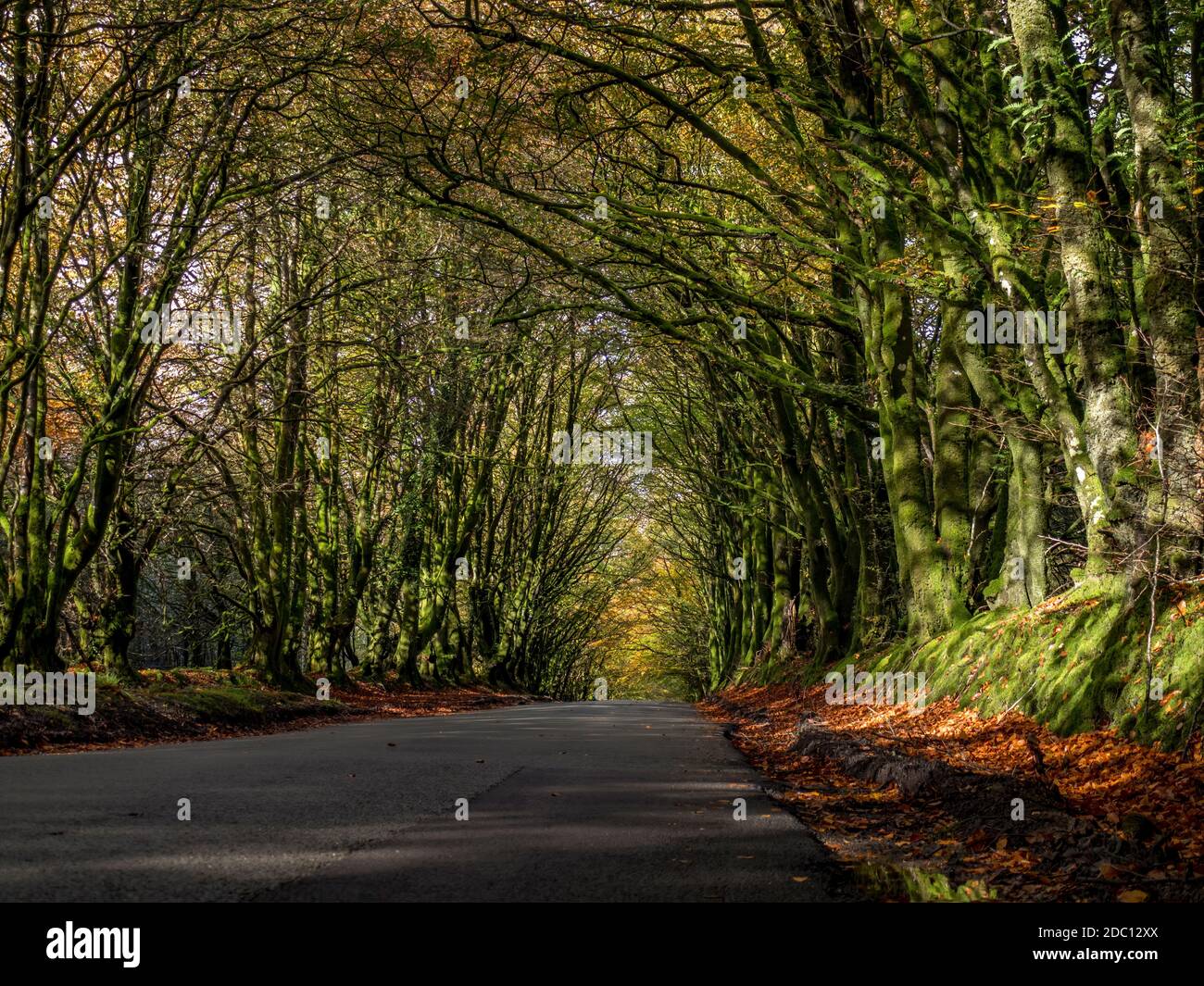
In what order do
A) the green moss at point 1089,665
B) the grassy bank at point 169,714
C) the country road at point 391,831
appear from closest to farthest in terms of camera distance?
the country road at point 391,831
the green moss at point 1089,665
the grassy bank at point 169,714

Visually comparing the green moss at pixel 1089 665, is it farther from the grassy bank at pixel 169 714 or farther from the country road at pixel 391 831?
the grassy bank at pixel 169 714

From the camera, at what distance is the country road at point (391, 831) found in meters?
3.44

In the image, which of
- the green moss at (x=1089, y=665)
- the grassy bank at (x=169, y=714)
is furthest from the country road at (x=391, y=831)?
the green moss at (x=1089, y=665)

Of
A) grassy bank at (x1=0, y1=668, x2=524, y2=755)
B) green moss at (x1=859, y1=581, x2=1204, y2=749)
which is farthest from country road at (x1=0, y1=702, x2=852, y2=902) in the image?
green moss at (x1=859, y1=581, x2=1204, y2=749)

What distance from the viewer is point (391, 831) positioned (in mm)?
4539

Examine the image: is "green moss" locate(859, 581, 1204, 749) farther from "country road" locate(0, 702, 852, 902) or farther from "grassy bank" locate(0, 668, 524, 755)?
"grassy bank" locate(0, 668, 524, 755)

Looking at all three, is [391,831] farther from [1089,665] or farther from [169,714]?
[169,714]

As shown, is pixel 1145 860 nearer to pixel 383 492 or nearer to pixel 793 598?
pixel 793 598

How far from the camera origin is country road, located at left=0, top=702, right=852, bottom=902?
3438 millimetres

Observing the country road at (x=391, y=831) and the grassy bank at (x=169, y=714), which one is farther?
the grassy bank at (x=169, y=714)

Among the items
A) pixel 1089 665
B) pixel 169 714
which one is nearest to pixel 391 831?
pixel 1089 665
